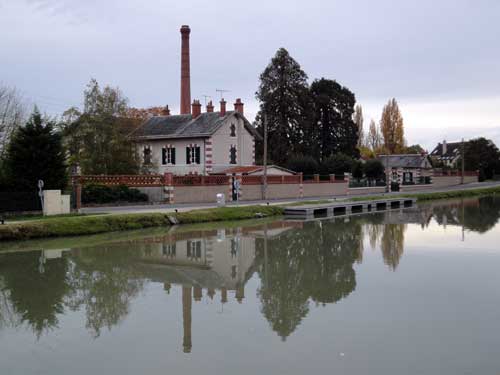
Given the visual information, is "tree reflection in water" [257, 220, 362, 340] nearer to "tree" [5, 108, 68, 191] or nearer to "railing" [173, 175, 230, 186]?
"tree" [5, 108, 68, 191]

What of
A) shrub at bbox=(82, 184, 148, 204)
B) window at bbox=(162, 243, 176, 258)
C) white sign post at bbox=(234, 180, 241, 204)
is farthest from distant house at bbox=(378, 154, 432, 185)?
window at bbox=(162, 243, 176, 258)

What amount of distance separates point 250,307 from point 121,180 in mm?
22691

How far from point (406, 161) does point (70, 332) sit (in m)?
66.2

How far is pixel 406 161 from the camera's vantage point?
234 ft

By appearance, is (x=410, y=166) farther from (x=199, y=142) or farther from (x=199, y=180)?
(x=199, y=180)

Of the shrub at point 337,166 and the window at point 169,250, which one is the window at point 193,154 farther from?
the window at point 169,250

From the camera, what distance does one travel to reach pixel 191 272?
49.7ft

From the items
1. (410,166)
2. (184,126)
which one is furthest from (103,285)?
(410,166)

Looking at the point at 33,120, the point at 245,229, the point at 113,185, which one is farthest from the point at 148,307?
the point at 113,185

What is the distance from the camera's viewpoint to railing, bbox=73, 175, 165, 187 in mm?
30500

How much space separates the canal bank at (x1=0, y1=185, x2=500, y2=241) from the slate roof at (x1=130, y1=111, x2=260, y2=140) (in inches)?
474

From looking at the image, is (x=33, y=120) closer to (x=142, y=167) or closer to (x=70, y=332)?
(x=142, y=167)

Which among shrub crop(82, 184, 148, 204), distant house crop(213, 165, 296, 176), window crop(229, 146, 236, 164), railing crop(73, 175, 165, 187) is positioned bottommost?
shrub crop(82, 184, 148, 204)

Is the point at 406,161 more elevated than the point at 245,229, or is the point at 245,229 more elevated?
the point at 406,161
